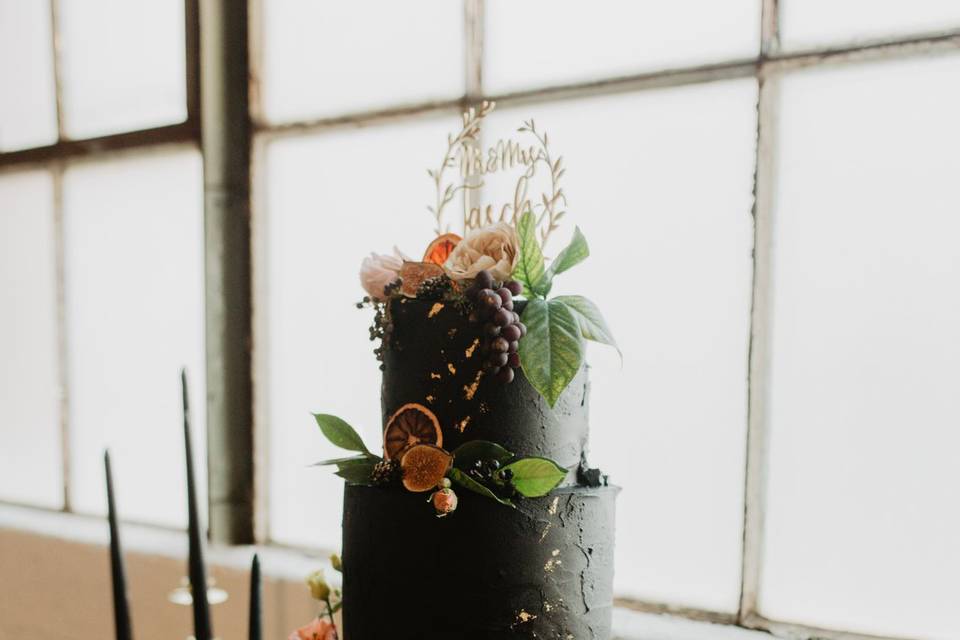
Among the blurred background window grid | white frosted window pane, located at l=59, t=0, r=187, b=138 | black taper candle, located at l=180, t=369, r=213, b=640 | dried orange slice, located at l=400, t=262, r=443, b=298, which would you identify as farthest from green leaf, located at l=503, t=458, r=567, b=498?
white frosted window pane, located at l=59, t=0, r=187, b=138

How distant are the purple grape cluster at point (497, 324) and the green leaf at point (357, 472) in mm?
Result: 197

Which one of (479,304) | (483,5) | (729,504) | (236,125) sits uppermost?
(483,5)

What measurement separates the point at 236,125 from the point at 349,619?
124cm

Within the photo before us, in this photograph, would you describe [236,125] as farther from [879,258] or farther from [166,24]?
[879,258]

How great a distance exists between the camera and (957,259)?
998 mm

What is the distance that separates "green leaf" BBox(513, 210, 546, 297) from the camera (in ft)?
2.45

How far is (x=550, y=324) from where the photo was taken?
0.70m

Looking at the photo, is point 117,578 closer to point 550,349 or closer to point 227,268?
point 550,349

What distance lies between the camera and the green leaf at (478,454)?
2.29 ft

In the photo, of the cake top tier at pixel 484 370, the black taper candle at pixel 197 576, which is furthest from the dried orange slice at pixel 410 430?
the black taper candle at pixel 197 576

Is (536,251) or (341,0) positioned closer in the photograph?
(536,251)

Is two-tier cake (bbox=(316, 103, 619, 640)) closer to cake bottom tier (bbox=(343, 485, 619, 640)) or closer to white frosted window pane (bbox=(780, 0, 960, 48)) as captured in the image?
cake bottom tier (bbox=(343, 485, 619, 640))

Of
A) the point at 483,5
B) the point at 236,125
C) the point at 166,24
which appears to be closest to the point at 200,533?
the point at 483,5

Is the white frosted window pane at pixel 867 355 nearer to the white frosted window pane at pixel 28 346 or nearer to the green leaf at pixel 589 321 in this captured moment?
the green leaf at pixel 589 321
